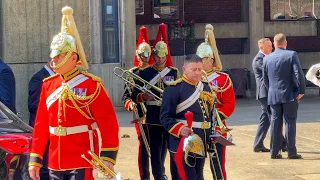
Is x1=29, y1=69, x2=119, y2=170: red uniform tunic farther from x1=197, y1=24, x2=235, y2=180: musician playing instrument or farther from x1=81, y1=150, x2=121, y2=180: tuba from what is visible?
x1=197, y1=24, x2=235, y2=180: musician playing instrument

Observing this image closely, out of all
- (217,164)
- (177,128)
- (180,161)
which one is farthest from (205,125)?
(217,164)

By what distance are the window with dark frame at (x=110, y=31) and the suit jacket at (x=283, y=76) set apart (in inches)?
263

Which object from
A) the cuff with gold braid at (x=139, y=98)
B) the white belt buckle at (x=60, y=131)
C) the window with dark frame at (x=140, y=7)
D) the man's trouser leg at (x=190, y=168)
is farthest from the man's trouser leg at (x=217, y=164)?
the window with dark frame at (x=140, y=7)

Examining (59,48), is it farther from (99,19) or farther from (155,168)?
(99,19)

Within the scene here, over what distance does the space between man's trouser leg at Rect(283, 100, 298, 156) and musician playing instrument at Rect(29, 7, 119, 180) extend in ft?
19.6

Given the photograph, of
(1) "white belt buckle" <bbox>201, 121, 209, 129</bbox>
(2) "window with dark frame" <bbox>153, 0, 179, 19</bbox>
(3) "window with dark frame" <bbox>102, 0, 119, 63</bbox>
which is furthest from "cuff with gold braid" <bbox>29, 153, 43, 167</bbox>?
(2) "window with dark frame" <bbox>153, 0, 179, 19</bbox>

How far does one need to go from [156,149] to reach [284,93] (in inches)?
122

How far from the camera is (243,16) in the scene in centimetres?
2264

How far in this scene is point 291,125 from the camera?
11.8 meters

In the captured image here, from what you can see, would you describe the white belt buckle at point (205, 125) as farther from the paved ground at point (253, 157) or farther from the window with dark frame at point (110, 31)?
the window with dark frame at point (110, 31)

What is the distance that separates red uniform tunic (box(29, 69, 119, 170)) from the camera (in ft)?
20.0

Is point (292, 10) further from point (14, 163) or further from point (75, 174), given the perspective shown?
point (75, 174)

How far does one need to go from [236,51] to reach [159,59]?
13.7 meters

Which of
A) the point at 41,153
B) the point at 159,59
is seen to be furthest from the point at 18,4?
the point at 41,153
